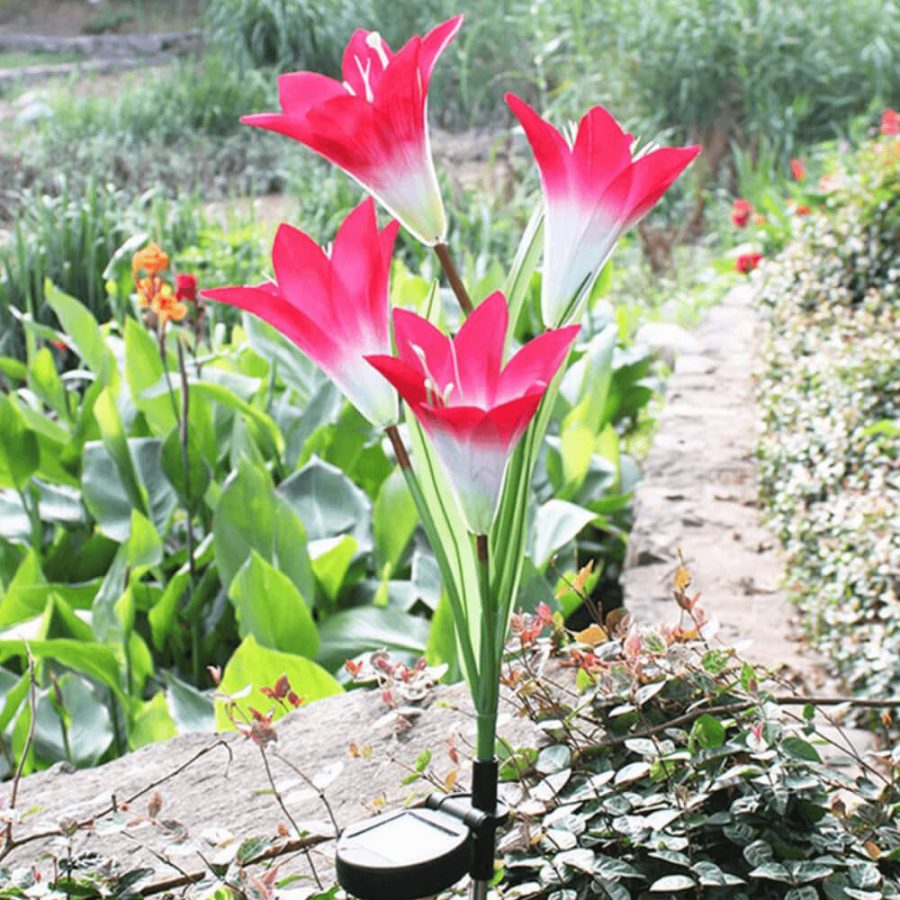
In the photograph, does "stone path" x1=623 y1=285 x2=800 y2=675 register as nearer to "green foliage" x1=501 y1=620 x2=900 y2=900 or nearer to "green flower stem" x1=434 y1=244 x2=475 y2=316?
"green foliage" x1=501 y1=620 x2=900 y2=900

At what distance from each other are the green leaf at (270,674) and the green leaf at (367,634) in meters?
0.35

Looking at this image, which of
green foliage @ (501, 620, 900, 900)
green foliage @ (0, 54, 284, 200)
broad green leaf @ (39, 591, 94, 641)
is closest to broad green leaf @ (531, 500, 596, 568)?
broad green leaf @ (39, 591, 94, 641)

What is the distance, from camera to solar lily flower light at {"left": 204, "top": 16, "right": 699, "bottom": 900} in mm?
773

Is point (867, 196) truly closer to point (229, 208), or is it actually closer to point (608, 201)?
point (229, 208)

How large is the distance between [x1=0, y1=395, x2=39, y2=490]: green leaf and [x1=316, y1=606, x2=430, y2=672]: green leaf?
2.51 ft

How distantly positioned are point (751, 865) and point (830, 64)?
26.0 feet

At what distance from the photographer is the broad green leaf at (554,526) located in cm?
230

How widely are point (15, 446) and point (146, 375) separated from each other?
396mm

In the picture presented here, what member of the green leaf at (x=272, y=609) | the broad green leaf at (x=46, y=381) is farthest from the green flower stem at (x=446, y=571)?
the broad green leaf at (x=46, y=381)

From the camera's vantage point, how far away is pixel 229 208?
5.35 metres

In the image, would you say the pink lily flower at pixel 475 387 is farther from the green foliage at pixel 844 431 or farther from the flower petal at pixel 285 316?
the green foliage at pixel 844 431

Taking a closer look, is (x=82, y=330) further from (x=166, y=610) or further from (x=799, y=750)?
(x=799, y=750)

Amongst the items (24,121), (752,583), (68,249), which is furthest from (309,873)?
(24,121)

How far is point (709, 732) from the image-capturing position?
Result: 1014mm
